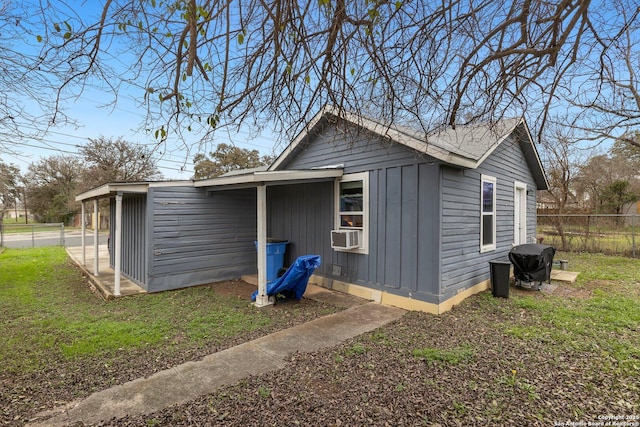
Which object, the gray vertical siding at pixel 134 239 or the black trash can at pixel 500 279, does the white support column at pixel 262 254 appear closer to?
the gray vertical siding at pixel 134 239

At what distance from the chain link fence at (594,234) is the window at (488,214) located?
678 cm

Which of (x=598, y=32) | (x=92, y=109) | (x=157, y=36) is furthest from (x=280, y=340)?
(x=598, y=32)

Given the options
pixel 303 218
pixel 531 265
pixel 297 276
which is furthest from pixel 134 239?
pixel 531 265

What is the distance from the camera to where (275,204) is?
8.25 m

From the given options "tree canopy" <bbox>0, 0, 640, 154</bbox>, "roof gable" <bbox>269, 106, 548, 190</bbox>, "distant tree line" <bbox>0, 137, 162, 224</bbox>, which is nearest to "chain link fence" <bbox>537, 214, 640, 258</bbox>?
"roof gable" <bbox>269, 106, 548, 190</bbox>

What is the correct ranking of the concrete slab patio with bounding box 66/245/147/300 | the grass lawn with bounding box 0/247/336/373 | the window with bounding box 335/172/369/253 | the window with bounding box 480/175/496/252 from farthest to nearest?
the window with bounding box 480/175/496/252 → the concrete slab patio with bounding box 66/245/147/300 → the window with bounding box 335/172/369/253 → the grass lawn with bounding box 0/247/336/373

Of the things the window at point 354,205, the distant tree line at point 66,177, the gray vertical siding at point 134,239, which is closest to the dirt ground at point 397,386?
A: the window at point 354,205

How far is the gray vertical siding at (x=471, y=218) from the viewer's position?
538cm

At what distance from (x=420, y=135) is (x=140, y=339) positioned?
16.7 feet

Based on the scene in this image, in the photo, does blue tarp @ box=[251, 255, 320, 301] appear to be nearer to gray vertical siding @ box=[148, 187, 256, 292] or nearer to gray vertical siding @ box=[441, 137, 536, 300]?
gray vertical siding @ box=[441, 137, 536, 300]

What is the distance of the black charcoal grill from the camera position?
669 cm

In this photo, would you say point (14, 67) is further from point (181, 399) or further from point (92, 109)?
point (181, 399)

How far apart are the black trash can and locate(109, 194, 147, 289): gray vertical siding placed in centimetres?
706

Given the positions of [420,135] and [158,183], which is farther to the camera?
[158,183]
